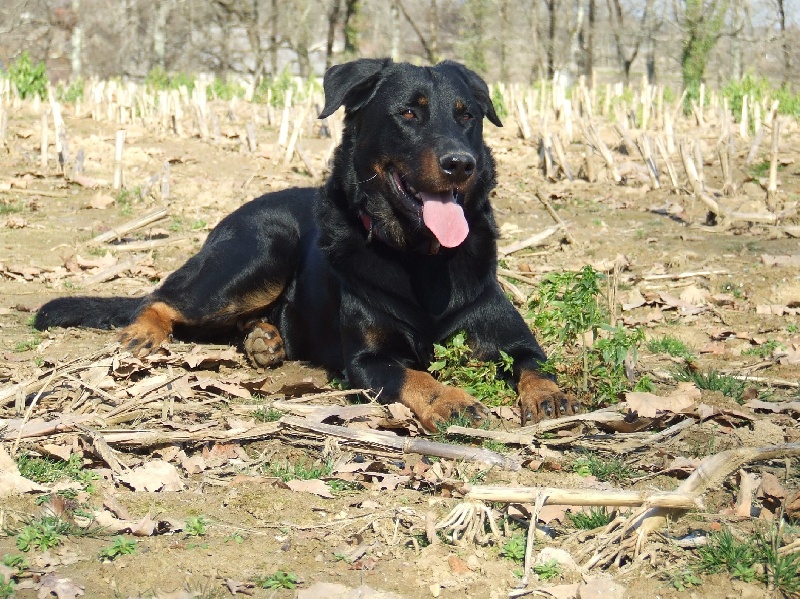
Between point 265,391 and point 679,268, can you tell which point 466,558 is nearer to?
point 265,391

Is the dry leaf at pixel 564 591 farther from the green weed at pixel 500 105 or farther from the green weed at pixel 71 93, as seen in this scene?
the green weed at pixel 71 93

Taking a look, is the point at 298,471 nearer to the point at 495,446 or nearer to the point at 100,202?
the point at 495,446

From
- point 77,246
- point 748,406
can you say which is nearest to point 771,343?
point 748,406

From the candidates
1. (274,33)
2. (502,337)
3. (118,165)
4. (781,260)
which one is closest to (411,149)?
(502,337)

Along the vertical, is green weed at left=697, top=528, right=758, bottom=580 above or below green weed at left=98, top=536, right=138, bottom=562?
above

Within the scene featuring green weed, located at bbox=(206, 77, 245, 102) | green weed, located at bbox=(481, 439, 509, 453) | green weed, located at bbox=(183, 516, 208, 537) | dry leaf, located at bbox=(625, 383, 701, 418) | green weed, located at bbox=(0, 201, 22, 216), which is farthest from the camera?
green weed, located at bbox=(206, 77, 245, 102)

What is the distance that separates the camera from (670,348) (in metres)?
5.69

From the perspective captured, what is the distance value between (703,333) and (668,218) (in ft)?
12.9

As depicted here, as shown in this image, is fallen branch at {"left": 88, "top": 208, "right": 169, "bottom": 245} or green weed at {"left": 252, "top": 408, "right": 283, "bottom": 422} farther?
fallen branch at {"left": 88, "top": 208, "right": 169, "bottom": 245}

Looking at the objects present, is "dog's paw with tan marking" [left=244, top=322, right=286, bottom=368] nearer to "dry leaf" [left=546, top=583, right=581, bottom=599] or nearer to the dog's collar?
the dog's collar

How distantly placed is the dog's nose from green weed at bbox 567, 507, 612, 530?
203cm

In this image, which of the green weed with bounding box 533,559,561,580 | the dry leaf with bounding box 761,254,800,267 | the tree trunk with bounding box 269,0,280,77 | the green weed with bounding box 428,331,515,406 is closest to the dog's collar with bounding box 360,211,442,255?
the green weed with bounding box 428,331,515,406

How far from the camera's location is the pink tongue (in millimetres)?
4637

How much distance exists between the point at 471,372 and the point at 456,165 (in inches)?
42.7
